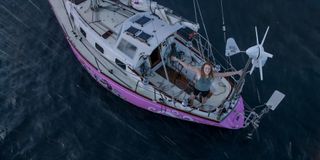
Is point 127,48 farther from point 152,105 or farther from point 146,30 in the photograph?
point 152,105

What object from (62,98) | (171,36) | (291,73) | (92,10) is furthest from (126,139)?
(291,73)

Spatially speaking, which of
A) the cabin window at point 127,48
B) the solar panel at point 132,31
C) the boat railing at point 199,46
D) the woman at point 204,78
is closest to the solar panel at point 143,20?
the solar panel at point 132,31

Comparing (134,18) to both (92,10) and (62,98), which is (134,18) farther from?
(62,98)

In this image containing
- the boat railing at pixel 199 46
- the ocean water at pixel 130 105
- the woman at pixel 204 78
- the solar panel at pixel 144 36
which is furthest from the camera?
the boat railing at pixel 199 46

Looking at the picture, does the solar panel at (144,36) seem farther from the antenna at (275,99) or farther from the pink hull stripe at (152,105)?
the antenna at (275,99)

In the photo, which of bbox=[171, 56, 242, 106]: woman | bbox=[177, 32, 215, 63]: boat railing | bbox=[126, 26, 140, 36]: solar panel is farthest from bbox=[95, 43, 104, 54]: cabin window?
bbox=[171, 56, 242, 106]: woman

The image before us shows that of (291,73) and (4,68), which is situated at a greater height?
(291,73)

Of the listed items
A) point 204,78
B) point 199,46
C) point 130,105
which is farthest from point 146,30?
point 130,105
